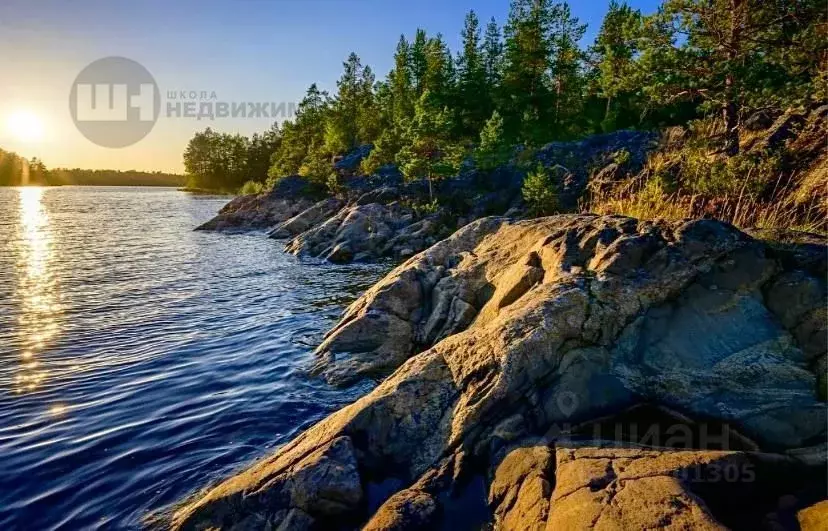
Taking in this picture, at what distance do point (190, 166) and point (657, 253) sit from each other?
160910 mm

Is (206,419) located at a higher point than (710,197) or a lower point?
lower

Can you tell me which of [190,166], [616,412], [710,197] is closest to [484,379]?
[616,412]

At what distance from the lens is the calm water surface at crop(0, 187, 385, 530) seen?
6.65 metres

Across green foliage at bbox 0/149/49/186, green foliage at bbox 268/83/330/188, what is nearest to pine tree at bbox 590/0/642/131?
green foliage at bbox 268/83/330/188

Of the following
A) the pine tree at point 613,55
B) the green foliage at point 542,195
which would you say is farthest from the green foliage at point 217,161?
the green foliage at point 542,195

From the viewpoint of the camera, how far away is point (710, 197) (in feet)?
40.7

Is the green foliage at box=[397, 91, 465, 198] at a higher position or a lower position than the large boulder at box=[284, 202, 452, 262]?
higher

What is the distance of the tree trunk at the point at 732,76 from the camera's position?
51.6 ft

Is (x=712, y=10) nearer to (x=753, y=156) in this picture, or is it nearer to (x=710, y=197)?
(x=753, y=156)

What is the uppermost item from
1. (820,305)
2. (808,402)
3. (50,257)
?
(820,305)

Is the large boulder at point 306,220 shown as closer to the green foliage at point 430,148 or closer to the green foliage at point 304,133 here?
the green foliage at point 430,148

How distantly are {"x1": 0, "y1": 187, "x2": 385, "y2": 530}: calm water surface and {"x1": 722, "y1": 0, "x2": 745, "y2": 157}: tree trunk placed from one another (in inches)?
572

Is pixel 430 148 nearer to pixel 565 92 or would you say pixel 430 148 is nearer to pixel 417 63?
pixel 565 92

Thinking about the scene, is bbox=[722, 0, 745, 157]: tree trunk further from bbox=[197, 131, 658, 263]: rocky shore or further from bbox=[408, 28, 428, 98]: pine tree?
bbox=[408, 28, 428, 98]: pine tree
